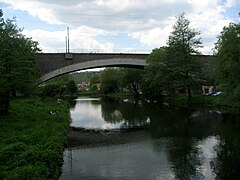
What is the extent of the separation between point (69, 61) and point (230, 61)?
85.7 feet

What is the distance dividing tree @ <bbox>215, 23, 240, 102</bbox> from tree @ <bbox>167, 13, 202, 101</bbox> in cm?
1112

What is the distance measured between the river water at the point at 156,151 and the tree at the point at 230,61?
5.60 m

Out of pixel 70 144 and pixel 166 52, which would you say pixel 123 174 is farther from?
pixel 166 52

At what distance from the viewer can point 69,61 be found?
5469 centimetres

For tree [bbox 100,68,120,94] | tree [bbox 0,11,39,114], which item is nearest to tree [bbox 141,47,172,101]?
tree [bbox 0,11,39,114]

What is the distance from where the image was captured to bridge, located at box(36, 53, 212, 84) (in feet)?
176

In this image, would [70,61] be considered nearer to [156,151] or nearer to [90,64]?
[90,64]

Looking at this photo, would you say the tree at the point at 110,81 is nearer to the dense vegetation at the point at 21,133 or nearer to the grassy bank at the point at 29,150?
the dense vegetation at the point at 21,133

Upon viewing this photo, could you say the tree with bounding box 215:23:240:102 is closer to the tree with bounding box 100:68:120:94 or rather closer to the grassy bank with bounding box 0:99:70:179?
the grassy bank with bounding box 0:99:70:179

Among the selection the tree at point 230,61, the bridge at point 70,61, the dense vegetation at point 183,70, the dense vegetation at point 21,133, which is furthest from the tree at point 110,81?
the dense vegetation at point 21,133

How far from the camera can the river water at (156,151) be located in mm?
16359

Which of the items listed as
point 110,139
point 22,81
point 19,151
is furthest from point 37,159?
point 22,81

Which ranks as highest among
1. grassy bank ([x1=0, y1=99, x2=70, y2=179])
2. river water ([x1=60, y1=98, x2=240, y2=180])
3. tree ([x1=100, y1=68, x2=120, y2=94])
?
tree ([x1=100, y1=68, x2=120, y2=94])

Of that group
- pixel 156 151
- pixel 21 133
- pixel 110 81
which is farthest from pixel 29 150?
pixel 110 81
